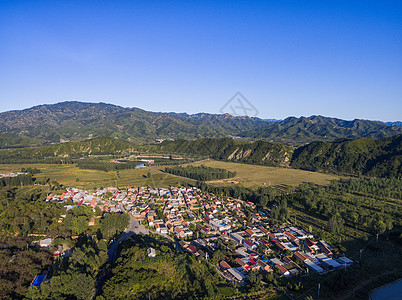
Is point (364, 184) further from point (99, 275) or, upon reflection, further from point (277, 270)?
Answer: point (99, 275)

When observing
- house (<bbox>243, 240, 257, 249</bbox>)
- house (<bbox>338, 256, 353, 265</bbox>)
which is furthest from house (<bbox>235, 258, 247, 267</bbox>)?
house (<bbox>338, 256, 353, 265</bbox>)

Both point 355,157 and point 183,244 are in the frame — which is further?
point 355,157

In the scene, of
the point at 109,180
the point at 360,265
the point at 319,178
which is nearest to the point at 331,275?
the point at 360,265

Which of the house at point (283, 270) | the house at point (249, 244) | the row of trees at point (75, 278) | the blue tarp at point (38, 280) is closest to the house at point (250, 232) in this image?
the house at point (249, 244)

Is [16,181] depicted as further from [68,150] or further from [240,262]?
[240,262]

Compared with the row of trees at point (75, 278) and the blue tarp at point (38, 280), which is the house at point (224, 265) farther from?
the blue tarp at point (38, 280)

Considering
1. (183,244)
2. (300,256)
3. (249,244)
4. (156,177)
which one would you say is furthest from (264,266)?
(156,177)
